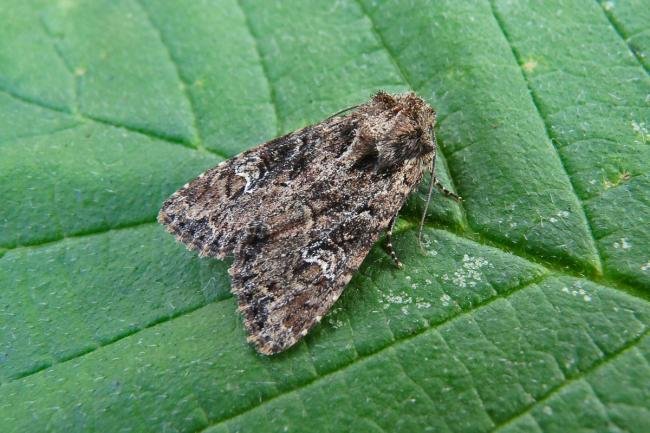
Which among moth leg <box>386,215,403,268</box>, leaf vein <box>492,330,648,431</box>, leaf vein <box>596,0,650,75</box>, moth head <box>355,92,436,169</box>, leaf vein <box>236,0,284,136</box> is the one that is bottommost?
leaf vein <box>492,330,648,431</box>

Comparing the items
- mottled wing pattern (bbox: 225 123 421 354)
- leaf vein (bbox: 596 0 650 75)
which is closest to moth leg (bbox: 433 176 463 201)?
mottled wing pattern (bbox: 225 123 421 354)

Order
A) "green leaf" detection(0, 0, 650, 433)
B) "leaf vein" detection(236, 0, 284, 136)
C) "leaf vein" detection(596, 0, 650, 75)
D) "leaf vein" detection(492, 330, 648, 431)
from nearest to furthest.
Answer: "leaf vein" detection(492, 330, 648, 431), "green leaf" detection(0, 0, 650, 433), "leaf vein" detection(596, 0, 650, 75), "leaf vein" detection(236, 0, 284, 136)

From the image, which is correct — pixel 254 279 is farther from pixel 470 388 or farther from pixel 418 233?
pixel 470 388

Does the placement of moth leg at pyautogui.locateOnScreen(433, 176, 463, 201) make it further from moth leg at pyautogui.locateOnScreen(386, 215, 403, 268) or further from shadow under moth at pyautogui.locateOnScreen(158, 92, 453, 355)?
moth leg at pyautogui.locateOnScreen(386, 215, 403, 268)

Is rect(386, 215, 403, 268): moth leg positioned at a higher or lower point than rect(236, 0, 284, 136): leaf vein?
lower

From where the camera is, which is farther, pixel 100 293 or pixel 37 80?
pixel 37 80

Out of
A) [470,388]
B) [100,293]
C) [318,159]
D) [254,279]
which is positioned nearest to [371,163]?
[318,159]

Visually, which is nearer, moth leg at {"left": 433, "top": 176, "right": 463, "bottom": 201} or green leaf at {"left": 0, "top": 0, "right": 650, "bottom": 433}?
green leaf at {"left": 0, "top": 0, "right": 650, "bottom": 433}

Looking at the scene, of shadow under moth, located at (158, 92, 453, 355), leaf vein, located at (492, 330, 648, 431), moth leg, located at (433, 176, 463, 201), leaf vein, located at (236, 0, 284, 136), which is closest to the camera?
leaf vein, located at (492, 330, 648, 431)
